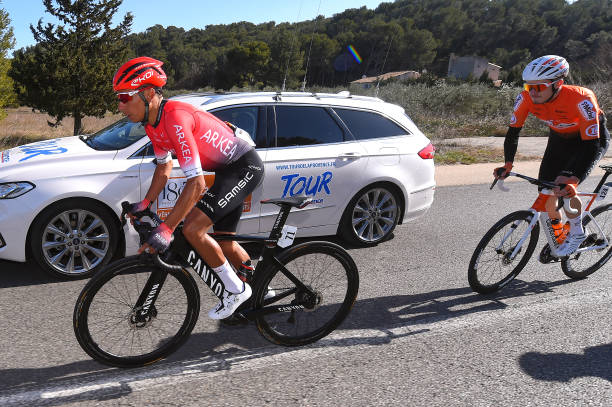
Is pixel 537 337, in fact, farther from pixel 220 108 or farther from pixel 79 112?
pixel 79 112

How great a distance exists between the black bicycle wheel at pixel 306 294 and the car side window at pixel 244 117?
2145 millimetres

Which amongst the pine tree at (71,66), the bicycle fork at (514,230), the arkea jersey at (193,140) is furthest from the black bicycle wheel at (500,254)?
the pine tree at (71,66)

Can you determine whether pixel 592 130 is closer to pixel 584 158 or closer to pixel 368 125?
pixel 584 158

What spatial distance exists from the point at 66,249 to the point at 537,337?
4.01 meters

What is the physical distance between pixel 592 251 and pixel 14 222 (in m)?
5.43

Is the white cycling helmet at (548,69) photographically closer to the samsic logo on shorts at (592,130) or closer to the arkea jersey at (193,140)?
the samsic logo on shorts at (592,130)

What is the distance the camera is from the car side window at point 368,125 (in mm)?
5848

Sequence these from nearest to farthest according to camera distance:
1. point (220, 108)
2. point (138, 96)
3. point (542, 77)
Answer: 1. point (138, 96)
2. point (542, 77)
3. point (220, 108)

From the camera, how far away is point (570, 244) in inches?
183

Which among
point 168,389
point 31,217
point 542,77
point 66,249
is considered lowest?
point 168,389

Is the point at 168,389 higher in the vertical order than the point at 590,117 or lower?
lower

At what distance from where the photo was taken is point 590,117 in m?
4.27

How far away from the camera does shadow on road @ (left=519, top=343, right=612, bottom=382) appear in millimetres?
3330

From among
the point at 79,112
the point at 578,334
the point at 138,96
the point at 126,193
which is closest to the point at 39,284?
the point at 126,193
